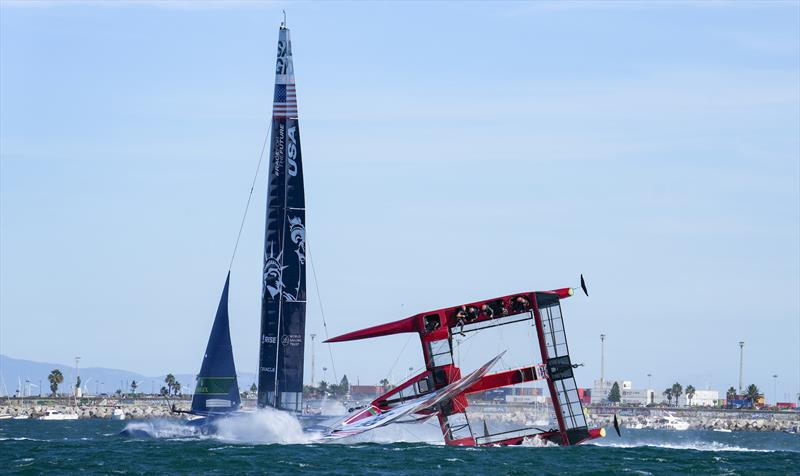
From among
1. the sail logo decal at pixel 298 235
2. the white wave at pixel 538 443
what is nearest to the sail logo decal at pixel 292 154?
the sail logo decal at pixel 298 235

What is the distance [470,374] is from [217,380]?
1622 centimetres

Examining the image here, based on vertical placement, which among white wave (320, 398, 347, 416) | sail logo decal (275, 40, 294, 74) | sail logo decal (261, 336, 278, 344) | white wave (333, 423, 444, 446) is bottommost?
white wave (333, 423, 444, 446)

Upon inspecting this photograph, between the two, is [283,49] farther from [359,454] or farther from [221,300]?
[359,454]

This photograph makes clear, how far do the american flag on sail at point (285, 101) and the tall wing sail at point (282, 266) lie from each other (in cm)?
5

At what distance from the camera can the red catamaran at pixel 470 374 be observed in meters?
63.8

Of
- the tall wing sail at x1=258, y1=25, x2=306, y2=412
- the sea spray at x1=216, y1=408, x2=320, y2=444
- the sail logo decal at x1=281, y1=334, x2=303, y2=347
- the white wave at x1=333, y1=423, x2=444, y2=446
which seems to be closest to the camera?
the sea spray at x1=216, y1=408, x2=320, y2=444

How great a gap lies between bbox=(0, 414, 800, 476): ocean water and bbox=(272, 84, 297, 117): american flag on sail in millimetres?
16153

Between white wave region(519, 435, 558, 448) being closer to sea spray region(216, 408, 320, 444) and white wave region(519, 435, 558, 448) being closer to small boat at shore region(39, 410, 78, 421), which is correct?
sea spray region(216, 408, 320, 444)

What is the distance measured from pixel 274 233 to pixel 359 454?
1618 cm

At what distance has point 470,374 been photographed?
64.0 metres

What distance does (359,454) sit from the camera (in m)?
63.6

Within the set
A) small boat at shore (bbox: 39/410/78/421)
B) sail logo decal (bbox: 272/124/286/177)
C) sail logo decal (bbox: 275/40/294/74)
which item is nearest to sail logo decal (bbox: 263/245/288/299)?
sail logo decal (bbox: 272/124/286/177)

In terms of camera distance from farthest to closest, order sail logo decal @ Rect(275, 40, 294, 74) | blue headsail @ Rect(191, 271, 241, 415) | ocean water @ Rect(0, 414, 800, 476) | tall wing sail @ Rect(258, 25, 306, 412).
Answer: sail logo decal @ Rect(275, 40, 294, 74), tall wing sail @ Rect(258, 25, 306, 412), blue headsail @ Rect(191, 271, 241, 415), ocean water @ Rect(0, 414, 800, 476)

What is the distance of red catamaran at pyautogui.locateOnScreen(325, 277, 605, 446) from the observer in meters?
63.8
